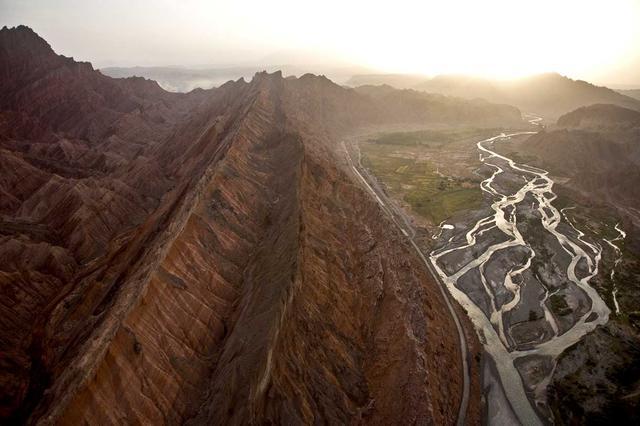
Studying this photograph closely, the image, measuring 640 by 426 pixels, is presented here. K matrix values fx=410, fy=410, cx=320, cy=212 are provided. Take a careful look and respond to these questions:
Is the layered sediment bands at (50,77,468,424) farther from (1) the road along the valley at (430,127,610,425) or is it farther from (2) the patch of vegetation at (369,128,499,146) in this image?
(2) the patch of vegetation at (369,128,499,146)

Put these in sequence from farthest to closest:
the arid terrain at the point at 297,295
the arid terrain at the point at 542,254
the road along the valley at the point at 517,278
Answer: the road along the valley at the point at 517,278, the arid terrain at the point at 542,254, the arid terrain at the point at 297,295

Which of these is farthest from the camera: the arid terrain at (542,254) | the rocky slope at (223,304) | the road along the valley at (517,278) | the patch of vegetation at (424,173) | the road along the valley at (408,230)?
the patch of vegetation at (424,173)

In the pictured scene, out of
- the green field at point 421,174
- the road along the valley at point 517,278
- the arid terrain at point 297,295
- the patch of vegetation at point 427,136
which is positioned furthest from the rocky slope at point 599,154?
the patch of vegetation at point 427,136

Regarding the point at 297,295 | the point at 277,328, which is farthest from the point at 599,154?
the point at 277,328

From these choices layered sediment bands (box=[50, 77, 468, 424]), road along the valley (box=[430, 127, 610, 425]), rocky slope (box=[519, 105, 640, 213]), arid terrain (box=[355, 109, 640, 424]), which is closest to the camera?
layered sediment bands (box=[50, 77, 468, 424])

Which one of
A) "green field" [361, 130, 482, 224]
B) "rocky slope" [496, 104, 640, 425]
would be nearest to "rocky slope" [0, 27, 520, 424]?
"rocky slope" [496, 104, 640, 425]

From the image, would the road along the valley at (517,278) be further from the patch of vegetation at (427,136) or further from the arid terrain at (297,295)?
the patch of vegetation at (427,136)
